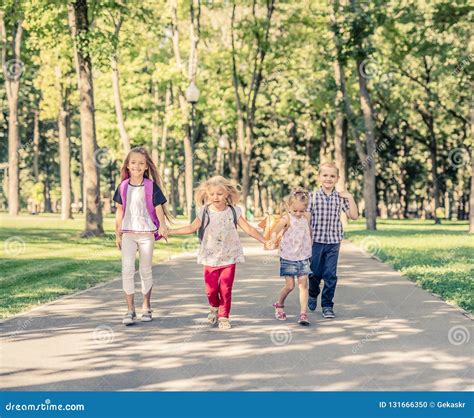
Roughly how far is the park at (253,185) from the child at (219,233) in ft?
1.50

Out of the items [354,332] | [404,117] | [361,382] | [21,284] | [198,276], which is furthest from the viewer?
[404,117]

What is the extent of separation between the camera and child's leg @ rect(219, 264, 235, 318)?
28.8ft

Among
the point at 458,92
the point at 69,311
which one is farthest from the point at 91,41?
the point at 458,92

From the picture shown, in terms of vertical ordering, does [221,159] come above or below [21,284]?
above

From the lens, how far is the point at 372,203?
33281 millimetres

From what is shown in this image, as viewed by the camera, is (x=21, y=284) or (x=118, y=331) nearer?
(x=118, y=331)

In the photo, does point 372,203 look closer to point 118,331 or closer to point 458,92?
point 458,92

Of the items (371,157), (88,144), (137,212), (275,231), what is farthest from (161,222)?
(371,157)

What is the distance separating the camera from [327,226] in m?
9.61

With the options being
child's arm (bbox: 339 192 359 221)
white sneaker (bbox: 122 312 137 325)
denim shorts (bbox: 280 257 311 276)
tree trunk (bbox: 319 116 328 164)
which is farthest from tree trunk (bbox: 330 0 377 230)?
white sneaker (bbox: 122 312 137 325)

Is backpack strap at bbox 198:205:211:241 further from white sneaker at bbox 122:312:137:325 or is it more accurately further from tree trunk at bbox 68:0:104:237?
tree trunk at bbox 68:0:104:237

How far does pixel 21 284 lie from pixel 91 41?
1126 cm

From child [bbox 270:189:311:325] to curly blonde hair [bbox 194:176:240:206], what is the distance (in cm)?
63

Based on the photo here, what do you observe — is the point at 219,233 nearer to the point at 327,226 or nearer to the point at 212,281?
the point at 212,281
